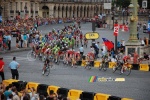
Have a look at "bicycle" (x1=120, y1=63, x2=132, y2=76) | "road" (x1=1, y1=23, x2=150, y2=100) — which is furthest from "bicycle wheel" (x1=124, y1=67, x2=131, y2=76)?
"road" (x1=1, y1=23, x2=150, y2=100)

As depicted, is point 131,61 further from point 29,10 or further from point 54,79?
point 29,10

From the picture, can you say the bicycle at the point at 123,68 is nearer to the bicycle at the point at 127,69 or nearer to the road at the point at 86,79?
the bicycle at the point at 127,69

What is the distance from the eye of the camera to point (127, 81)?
28.5 m

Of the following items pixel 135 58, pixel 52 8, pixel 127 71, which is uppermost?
pixel 52 8

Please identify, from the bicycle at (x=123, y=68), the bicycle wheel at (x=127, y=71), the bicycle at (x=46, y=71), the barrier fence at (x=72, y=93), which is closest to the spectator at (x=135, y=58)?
the bicycle at (x=123, y=68)

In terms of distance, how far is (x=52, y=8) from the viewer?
146m

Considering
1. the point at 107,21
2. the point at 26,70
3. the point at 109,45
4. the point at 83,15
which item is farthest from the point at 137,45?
the point at 83,15

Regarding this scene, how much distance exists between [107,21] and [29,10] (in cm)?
2645

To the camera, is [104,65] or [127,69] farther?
[104,65]

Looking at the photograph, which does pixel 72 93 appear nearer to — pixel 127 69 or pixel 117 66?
pixel 127 69

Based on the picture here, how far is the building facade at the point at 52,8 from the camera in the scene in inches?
4136

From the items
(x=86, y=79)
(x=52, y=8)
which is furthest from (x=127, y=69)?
(x=52, y=8)

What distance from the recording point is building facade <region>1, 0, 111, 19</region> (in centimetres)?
10506

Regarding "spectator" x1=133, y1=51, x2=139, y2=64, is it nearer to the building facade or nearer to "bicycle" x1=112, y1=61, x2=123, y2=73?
"bicycle" x1=112, y1=61, x2=123, y2=73
